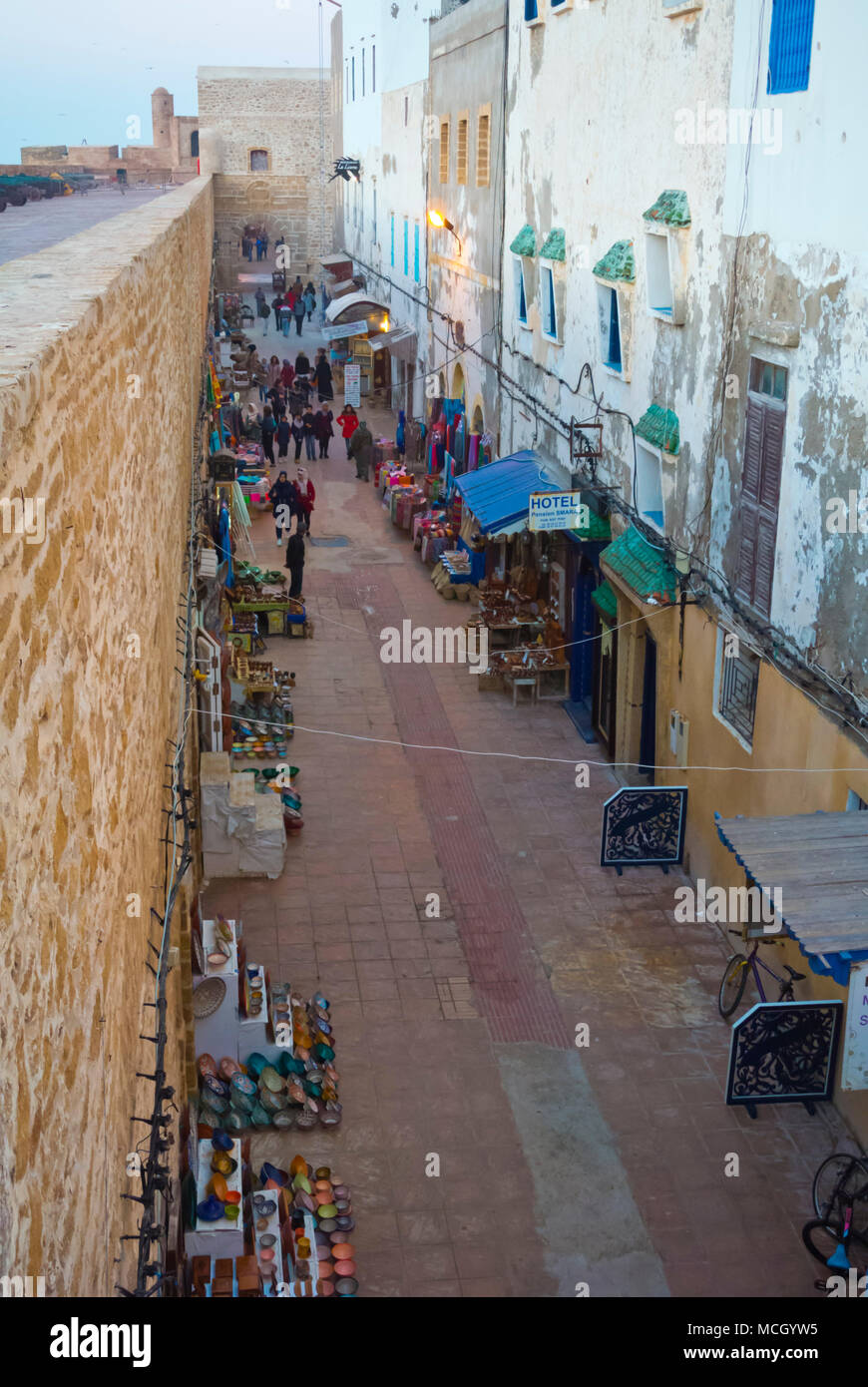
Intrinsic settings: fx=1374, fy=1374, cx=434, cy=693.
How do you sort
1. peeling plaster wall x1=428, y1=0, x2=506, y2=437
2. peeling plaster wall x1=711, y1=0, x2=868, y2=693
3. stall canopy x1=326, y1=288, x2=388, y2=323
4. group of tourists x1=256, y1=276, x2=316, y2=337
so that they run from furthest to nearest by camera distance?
group of tourists x1=256, y1=276, x2=316, y2=337, stall canopy x1=326, y1=288, x2=388, y2=323, peeling plaster wall x1=428, y1=0, x2=506, y2=437, peeling plaster wall x1=711, y1=0, x2=868, y2=693

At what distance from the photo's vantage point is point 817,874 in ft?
25.4

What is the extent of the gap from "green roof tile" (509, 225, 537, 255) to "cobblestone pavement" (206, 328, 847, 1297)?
6.11 m

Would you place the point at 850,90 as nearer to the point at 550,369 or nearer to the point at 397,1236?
the point at 397,1236

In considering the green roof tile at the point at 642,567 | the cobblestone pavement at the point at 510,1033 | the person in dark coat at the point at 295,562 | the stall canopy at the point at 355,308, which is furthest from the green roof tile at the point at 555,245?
the stall canopy at the point at 355,308

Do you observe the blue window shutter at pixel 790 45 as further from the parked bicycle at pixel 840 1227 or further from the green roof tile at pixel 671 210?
the parked bicycle at pixel 840 1227

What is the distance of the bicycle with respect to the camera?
977 centimetres

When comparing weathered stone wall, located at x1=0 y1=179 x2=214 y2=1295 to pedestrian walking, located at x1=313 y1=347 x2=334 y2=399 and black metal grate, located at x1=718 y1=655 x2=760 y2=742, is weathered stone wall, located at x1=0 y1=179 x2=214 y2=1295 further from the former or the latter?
pedestrian walking, located at x1=313 y1=347 x2=334 y2=399

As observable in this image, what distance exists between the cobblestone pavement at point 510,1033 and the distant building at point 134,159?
153ft

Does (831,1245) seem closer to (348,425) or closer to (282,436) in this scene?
(282,436)

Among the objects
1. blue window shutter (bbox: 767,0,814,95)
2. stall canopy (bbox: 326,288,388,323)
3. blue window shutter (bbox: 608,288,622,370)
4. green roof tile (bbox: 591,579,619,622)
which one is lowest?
green roof tile (bbox: 591,579,619,622)

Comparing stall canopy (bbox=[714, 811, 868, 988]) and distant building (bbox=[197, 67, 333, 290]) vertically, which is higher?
distant building (bbox=[197, 67, 333, 290])

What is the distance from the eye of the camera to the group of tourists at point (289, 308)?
139ft

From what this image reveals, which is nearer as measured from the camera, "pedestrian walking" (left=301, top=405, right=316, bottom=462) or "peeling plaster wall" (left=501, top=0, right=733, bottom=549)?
"peeling plaster wall" (left=501, top=0, right=733, bottom=549)

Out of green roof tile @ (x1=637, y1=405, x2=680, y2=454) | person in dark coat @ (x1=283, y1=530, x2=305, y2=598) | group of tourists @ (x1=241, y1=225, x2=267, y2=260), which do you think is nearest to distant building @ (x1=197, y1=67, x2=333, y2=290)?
group of tourists @ (x1=241, y1=225, x2=267, y2=260)
